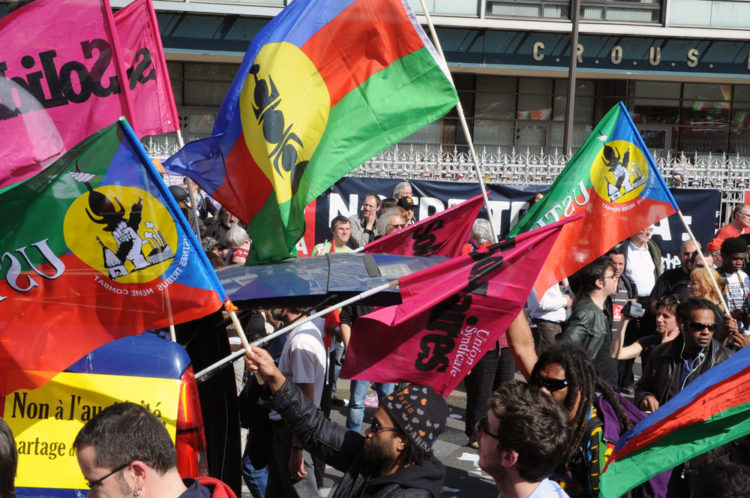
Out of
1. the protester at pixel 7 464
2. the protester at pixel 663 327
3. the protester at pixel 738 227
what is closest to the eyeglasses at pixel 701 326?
the protester at pixel 663 327

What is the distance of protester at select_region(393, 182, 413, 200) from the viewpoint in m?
12.1

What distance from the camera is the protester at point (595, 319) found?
5945mm

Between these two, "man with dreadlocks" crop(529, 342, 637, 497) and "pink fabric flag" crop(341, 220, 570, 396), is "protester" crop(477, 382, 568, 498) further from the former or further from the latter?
"pink fabric flag" crop(341, 220, 570, 396)

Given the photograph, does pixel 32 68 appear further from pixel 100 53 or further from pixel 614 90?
pixel 614 90

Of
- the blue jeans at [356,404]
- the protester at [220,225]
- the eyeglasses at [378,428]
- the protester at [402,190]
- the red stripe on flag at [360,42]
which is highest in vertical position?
the red stripe on flag at [360,42]

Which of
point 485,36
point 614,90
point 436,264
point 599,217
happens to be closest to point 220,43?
point 485,36

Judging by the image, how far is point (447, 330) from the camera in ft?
13.5

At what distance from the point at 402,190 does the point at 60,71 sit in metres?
7.79

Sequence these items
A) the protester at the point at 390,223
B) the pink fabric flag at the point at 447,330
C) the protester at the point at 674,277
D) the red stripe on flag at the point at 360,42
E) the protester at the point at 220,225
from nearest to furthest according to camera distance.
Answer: the pink fabric flag at the point at 447,330 < the red stripe on flag at the point at 360,42 < the protester at the point at 674,277 < the protester at the point at 390,223 < the protester at the point at 220,225

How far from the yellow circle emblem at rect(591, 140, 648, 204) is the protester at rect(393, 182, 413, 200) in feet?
19.6

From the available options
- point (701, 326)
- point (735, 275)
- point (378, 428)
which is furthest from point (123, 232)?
point (735, 275)

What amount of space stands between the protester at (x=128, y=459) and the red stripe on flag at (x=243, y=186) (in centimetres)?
196

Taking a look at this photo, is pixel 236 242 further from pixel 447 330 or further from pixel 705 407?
pixel 705 407

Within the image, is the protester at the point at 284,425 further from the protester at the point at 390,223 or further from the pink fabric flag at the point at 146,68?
the protester at the point at 390,223
